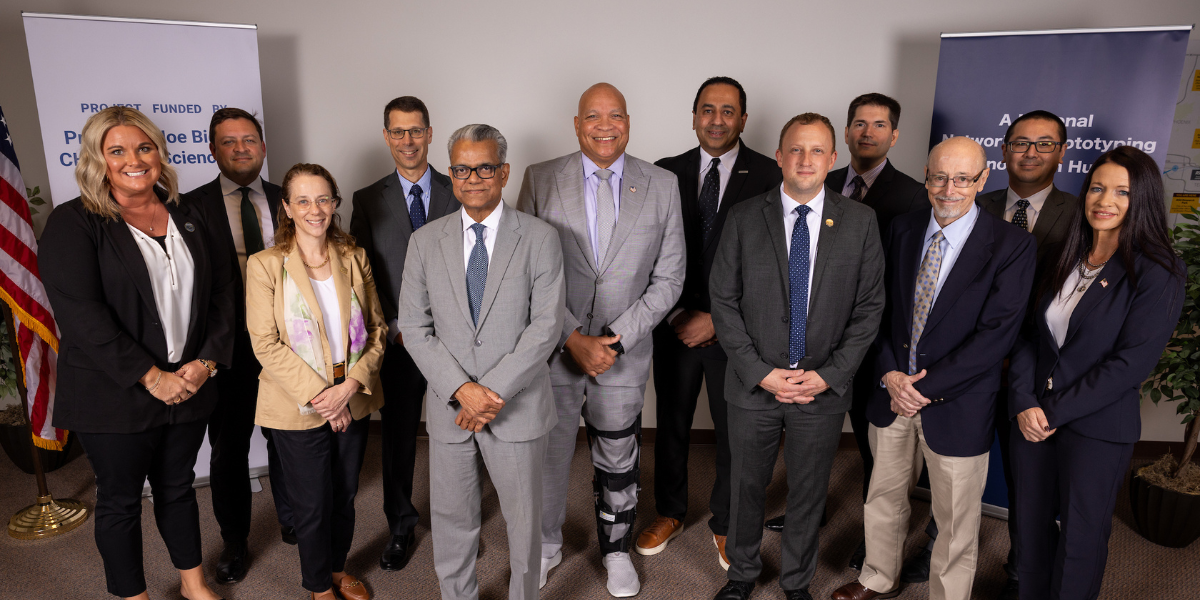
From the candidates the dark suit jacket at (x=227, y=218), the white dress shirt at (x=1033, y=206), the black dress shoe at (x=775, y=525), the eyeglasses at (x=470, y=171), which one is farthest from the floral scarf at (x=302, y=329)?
the white dress shirt at (x=1033, y=206)

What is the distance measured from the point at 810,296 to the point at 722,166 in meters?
0.93

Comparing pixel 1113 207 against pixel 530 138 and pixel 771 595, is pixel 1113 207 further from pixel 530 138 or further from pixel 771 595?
pixel 530 138

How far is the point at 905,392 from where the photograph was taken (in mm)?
2395

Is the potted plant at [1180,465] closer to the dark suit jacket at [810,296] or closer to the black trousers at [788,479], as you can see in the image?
the dark suit jacket at [810,296]

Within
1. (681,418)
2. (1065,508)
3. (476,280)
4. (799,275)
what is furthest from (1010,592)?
(476,280)

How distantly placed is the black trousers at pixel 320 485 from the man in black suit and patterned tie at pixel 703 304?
1.36 m

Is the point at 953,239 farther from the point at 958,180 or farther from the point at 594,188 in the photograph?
the point at 594,188

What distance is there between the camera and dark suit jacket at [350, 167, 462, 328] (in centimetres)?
288

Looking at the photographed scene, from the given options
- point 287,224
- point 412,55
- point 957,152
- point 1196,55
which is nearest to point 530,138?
point 412,55

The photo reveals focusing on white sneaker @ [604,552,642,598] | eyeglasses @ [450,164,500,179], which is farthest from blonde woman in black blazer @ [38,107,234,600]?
white sneaker @ [604,552,642,598]

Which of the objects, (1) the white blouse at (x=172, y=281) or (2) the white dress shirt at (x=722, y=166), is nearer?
(1) the white blouse at (x=172, y=281)

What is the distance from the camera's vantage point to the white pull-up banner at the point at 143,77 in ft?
10.6

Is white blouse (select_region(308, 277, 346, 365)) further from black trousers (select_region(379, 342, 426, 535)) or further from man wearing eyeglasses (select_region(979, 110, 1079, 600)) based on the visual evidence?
man wearing eyeglasses (select_region(979, 110, 1079, 600))

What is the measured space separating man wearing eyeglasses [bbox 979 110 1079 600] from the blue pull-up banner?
57cm
